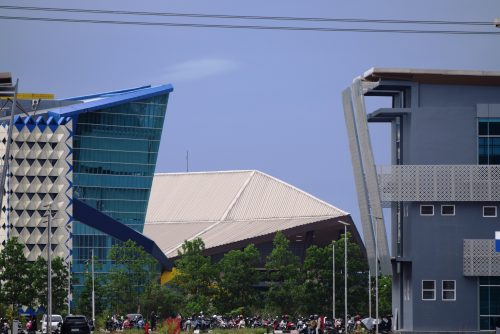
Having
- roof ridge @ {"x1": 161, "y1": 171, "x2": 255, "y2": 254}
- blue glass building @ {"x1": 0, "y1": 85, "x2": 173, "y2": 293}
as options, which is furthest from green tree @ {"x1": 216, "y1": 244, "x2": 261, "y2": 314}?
roof ridge @ {"x1": 161, "y1": 171, "x2": 255, "y2": 254}

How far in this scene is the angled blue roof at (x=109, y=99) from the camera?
532 feet

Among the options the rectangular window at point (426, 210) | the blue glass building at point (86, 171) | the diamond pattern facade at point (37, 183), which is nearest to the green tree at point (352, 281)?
the rectangular window at point (426, 210)

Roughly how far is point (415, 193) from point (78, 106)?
90.1m

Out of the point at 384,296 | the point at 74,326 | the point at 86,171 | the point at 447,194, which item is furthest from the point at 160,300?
the point at 86,171

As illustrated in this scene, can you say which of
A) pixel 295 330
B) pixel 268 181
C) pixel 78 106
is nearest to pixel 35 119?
pixel 78 106

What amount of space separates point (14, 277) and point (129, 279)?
1584 cm

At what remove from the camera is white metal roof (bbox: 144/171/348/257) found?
171750mm

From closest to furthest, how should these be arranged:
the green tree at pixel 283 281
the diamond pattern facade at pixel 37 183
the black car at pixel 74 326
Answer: the black car at pixel 74 326 → the green tree at pixel 283 281 → the diamond pattern facade at pixel 37 183

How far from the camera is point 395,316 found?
8588 cm

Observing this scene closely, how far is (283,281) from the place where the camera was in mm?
126688

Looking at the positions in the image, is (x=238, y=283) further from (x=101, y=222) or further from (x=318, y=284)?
(x=101, y=222)

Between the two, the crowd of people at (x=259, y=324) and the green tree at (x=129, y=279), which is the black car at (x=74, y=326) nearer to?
the crowd of people at (x=259, y=324)

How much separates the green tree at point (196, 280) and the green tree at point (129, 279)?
2.99 metres

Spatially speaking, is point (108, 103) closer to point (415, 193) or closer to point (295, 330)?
point (295, 330)
